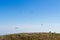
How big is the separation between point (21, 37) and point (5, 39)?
3.79m

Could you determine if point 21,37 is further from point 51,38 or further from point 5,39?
point 51,38

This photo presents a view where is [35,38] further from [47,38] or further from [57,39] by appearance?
[57,39]

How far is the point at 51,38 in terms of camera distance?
110 ft

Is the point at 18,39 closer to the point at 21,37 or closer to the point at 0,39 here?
the point at 21,37

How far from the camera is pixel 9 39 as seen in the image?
32.5 meters

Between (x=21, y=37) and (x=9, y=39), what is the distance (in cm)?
286

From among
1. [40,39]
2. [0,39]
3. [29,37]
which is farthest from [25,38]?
[0,39]

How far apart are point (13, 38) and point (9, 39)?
96 cm

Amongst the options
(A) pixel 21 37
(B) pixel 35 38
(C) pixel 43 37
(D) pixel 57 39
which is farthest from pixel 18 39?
(D) pixel 57 39

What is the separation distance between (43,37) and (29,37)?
11.5ft

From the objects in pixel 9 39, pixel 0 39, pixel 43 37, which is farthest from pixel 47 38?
pixel 0 39

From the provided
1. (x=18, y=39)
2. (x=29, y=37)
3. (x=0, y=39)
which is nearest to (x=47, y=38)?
(x=29, y=37)

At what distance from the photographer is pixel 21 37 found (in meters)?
33.0

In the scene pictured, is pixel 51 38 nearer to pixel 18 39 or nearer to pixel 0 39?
pixel 18 39
